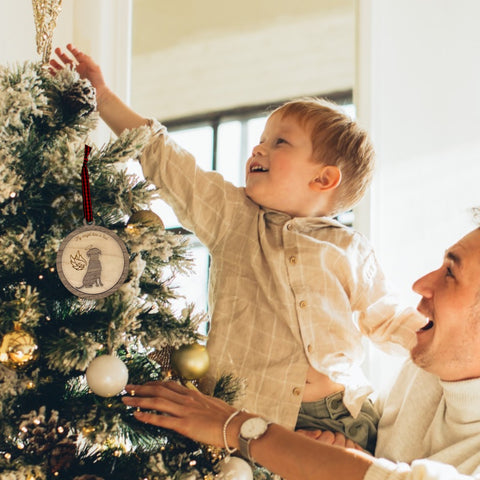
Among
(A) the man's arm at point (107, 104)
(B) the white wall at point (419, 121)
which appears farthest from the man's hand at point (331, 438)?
(A) the man's arm at point (107, 104)

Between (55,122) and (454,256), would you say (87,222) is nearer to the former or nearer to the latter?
(55,122)

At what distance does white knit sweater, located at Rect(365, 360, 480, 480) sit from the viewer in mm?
1226

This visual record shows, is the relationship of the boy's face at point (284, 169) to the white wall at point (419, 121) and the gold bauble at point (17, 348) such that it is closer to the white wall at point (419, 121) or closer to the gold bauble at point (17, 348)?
the white wall at point (419, 121)

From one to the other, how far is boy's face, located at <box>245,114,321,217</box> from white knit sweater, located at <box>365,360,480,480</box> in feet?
1.46

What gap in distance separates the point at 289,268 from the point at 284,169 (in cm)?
21

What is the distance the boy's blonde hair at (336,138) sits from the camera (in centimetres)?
142

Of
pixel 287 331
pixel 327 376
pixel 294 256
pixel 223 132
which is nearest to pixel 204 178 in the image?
pixel 294 256

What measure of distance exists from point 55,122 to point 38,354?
1.12ft

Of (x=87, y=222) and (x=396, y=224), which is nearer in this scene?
(x=87, y=222)

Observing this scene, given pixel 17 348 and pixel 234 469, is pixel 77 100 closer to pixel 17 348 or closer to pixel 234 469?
pixel 17 348

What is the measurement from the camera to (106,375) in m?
0.93

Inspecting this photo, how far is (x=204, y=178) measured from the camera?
4.51ft

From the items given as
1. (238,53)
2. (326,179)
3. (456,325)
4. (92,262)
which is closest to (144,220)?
(92,262)

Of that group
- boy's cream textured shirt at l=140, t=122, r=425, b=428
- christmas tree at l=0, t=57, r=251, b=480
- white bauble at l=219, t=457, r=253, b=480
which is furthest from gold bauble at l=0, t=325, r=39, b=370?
boy's cream textured shirt at l=140, t=122, r=425, b=428
